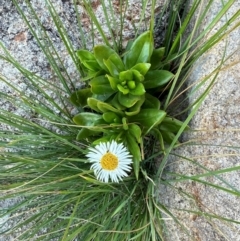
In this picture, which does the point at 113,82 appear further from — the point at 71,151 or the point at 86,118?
the point at 71,151

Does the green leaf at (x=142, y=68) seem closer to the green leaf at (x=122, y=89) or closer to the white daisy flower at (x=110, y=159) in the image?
the green leaf at (x=122, y=89)

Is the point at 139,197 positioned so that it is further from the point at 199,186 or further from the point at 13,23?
the point at 13,23

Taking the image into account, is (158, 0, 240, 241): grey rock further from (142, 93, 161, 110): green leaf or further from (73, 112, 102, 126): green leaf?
(73, 112, 102, 126): green leaf

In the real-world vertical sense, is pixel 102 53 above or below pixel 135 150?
above

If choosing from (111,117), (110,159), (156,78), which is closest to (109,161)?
(110,159)

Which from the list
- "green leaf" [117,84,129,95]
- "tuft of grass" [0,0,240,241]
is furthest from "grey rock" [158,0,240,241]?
"green leaf" [117,84,129,95]

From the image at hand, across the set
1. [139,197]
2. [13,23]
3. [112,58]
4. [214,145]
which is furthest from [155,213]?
[13,23]
